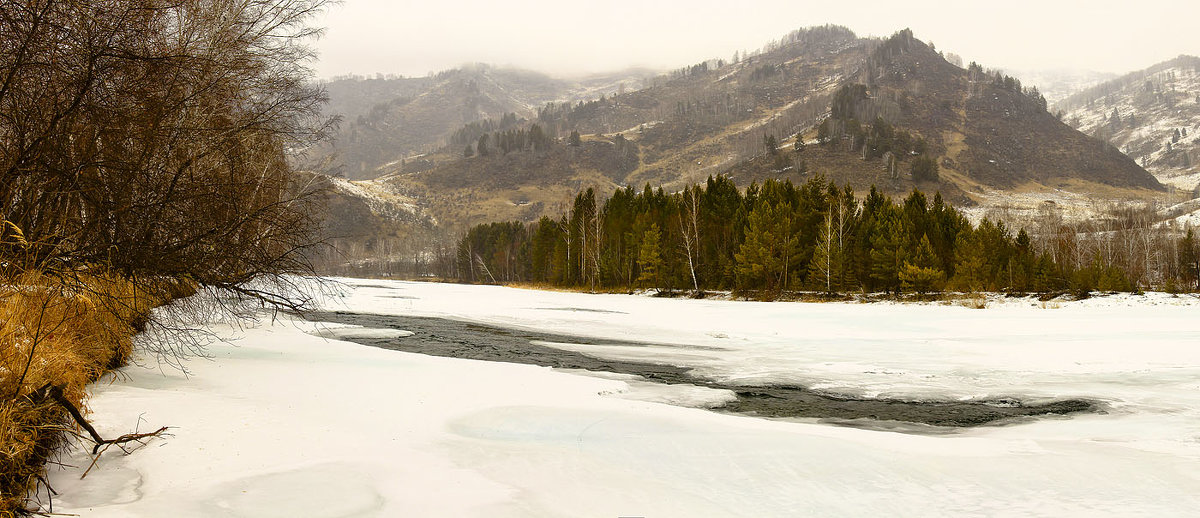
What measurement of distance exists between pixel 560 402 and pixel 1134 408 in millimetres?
8244

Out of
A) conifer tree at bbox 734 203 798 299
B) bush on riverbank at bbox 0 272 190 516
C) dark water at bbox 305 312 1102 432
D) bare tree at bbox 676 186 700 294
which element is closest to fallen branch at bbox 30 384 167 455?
bush on riverbank at bbox 0 272 190 516

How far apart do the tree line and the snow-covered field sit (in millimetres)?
30954

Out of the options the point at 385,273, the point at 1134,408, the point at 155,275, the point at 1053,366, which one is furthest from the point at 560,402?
the point at 385,273

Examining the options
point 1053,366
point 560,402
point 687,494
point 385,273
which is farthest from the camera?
point 385,273

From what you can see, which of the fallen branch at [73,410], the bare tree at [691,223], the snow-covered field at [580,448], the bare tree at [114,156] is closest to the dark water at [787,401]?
the snow-covered field at [580,448]

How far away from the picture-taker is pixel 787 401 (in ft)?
32.1

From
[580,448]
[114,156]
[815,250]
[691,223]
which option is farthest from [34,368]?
[691,223]

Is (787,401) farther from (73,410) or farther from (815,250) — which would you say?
(815,250)

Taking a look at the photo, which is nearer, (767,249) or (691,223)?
(767,249)

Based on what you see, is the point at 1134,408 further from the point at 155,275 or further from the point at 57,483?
the point at 155,275

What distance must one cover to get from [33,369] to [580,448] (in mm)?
4485

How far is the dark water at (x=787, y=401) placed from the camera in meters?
8.60

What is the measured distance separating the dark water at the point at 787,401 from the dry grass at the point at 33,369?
742 cm

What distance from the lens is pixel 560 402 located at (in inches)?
333
